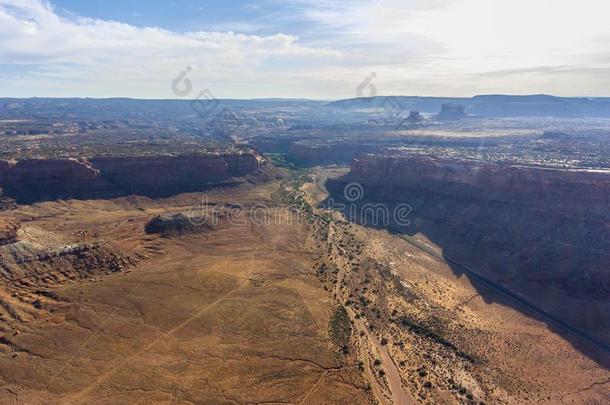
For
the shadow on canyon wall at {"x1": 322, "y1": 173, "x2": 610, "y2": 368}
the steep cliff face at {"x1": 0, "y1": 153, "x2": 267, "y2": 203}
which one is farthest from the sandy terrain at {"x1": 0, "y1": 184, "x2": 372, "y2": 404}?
the steep cliff face at {"x1": 0, "y1": 153, "x2": 267, "y2": 203}

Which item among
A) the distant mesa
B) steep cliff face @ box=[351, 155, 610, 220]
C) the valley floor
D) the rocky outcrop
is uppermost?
steep cliff face @ box=[351, 155, 610, 220]

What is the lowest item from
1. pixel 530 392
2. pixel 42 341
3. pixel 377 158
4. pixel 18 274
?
pixel 530 392

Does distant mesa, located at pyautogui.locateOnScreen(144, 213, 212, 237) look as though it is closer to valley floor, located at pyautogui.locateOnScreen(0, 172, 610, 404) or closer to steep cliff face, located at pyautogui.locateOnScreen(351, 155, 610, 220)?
valley floor, located at pyautogui.locateOnScreen(0, 172, 610, 404)

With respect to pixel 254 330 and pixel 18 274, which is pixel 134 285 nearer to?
pixel 18 274

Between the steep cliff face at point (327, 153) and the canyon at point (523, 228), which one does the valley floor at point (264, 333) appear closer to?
the canyon at point (523, 228)

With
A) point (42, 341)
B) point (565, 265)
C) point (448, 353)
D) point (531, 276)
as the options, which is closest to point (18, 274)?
point (42, 341)

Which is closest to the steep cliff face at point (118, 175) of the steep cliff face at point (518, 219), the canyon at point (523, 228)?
the canyon at point (523, 228)
